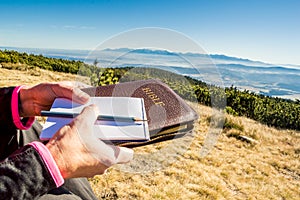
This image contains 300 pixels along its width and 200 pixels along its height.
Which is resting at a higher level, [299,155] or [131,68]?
[131,68]

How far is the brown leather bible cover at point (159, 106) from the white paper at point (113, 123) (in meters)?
0.05

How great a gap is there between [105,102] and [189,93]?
0.50 meters

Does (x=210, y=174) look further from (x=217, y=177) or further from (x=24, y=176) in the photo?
Result: (x=24, y=176)

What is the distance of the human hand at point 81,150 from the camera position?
82 cm

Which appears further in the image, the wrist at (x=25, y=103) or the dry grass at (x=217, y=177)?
the dry grass at (x=217, y=177)

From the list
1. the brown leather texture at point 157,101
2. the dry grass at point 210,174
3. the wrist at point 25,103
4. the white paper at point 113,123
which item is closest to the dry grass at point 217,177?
the dry grass at point 210,174

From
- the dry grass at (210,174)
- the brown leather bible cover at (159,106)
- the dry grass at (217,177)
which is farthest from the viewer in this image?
the dry grass at (217,177)

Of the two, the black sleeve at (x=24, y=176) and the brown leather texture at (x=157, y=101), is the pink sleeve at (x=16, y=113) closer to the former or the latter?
→ the brown leather texture at (x=157, y=101)

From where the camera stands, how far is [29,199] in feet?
2.47

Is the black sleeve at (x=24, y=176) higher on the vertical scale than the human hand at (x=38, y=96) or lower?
lower

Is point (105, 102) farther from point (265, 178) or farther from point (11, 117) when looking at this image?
point (265, 178)

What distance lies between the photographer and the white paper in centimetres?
97

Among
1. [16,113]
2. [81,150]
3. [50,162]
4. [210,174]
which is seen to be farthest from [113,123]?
[210,174]

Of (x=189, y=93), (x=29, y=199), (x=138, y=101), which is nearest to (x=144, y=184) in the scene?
(x=189, y=93)
